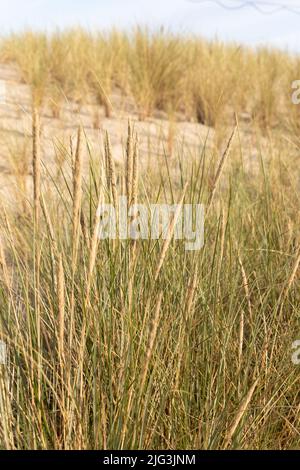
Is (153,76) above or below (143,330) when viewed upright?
above

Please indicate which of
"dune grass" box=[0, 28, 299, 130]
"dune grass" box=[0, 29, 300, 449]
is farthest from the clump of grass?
"dune grass" box=[0, 28, 299, 130]

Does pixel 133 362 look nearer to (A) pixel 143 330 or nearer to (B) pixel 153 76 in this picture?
(A) pixel 143 330

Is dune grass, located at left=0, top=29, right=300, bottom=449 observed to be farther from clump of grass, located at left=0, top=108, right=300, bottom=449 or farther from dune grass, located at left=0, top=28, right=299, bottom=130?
dune grass, located at left=0, top=28, right=299, bottom=130

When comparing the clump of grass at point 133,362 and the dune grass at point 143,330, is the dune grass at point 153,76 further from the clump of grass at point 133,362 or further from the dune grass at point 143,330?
the clump of grass at point 133,362

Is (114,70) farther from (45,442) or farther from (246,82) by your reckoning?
(45,442)

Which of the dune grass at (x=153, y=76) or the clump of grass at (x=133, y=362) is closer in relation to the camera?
the clump of grass at (x=133, y=362)

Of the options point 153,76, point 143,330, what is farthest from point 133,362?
point 153,76

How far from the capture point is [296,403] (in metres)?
1.48

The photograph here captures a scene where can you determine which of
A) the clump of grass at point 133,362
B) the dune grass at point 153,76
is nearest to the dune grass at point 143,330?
the clump of grass at point 133,362

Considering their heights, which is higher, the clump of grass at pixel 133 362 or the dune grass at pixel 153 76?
the dune grass at pixel 153 76

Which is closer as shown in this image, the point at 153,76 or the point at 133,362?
the point at 133,362
